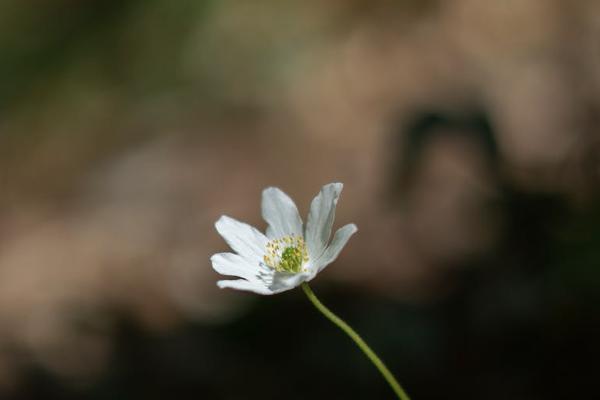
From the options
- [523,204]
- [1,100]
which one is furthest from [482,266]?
[1,100]

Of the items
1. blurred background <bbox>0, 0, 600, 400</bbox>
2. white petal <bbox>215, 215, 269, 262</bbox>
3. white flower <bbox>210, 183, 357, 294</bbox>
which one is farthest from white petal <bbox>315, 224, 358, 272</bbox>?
blurred background <bbox>0, 0, 600, 400</bbox>

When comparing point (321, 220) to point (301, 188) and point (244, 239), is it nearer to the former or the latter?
point (244, 239)

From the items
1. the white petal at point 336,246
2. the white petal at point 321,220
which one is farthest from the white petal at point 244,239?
the white petal at point 336,246

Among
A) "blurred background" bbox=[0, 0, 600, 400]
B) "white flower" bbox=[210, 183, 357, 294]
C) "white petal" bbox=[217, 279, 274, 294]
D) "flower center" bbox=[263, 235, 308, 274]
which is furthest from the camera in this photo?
"blurred background" bbox=[0, 0, 600, 400]

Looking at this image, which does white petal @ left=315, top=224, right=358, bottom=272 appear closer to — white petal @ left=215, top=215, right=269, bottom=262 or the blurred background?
white petal @ left=215, top=215, right=269, bottom=262

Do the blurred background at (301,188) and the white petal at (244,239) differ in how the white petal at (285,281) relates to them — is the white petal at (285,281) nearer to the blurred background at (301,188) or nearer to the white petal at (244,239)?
the white petal at (244,239)

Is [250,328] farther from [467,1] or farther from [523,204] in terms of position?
[467,1]

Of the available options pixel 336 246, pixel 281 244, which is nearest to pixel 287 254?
pixel 281 244

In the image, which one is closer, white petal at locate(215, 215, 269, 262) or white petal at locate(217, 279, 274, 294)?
white petal at locate(217, 279, 274, 294)
